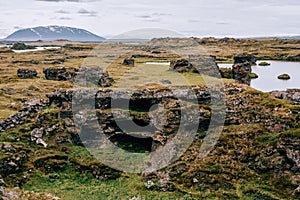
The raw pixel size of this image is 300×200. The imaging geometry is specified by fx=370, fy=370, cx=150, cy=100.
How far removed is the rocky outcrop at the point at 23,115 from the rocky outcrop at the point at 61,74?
28.8 meters

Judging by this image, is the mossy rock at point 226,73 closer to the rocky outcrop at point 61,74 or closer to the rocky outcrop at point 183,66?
the rocky outcrop at point 183,66

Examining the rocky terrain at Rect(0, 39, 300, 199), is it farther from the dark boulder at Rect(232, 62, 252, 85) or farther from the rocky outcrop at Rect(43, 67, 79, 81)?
the rocky outcrop at Rect(43, 67, 79, 81)

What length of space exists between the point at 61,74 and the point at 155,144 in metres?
43.2

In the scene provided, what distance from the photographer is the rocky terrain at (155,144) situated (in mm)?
30891

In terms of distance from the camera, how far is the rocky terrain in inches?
1216

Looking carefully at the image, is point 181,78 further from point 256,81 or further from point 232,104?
point 232,104

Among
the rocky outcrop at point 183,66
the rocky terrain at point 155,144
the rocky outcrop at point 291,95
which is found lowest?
the rocky terrain at point 155,144

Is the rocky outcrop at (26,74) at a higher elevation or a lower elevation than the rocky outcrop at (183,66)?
lower

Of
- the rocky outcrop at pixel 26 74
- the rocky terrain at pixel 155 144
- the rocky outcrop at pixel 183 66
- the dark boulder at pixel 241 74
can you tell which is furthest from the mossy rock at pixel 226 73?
the rocky outcrop at pixel 26 74

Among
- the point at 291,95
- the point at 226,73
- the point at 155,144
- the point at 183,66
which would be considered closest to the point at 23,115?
the point at 155,144

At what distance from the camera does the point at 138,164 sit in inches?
1366

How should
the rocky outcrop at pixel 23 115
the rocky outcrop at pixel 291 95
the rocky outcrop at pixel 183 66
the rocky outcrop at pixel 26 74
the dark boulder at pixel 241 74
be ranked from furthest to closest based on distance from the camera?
the rocky outcrop at pixel 26 74 < the rocky outcrop at pixel 183 66 < the dark boulder at pixel 241 74 < the rocky outcrop at pixel 291 95 < the rocky outcrop at pixel 23 115

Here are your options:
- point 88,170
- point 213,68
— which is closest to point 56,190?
point 88,170

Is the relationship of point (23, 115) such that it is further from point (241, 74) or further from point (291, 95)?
point (241, 74)
